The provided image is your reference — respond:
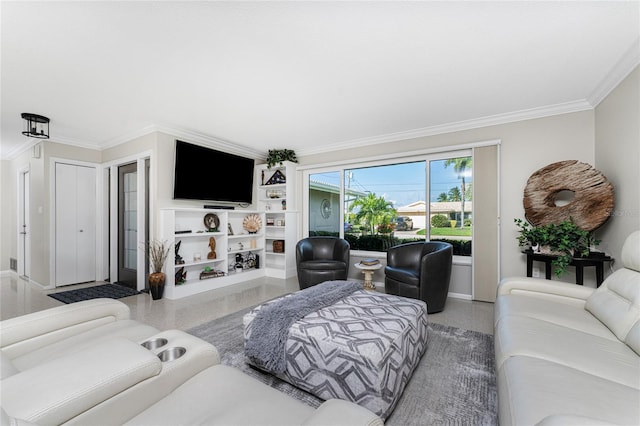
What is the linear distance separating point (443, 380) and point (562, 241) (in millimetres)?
2087

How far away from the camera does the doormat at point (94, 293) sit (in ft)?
12.5

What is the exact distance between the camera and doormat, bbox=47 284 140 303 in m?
3.81

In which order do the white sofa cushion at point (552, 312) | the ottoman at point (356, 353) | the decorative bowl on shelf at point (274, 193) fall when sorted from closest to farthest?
the ottoman at point (356, 353)
the white sofa cushion at point (552, 312)
the decorative bowl on shelf at point (274, 193)

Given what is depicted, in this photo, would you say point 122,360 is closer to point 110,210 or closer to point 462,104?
point 462,104

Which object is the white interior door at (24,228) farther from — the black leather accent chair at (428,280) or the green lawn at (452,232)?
the green lawn at (452,232)

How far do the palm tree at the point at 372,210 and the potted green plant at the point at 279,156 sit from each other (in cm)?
155

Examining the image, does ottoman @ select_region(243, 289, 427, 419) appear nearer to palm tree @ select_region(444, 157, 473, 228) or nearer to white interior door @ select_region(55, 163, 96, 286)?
palm tree @ select_region(444, 157, 473, 228)

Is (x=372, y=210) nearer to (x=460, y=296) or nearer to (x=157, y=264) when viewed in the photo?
(x=460, y=296)

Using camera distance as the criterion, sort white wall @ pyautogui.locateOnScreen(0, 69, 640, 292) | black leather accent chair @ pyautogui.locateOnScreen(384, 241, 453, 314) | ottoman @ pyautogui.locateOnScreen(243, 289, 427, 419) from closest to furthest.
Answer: ottoman @ pyautogui.locateOnScreen(243, 289, 427, 419)
white wall @ pyautogui.locateOnScreen(0, 69, 640, 292)
black leather accent chair @ pyautogui.locateOnScreen(384, 241, 453, 314)

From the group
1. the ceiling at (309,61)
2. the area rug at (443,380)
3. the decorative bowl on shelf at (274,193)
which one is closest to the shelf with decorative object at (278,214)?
the decorative bowl on shelf at (274,193)

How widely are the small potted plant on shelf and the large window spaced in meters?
2.56

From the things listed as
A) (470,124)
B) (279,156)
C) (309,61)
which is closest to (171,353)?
(309,61)

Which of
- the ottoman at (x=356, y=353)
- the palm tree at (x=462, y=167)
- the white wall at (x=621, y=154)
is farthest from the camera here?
the palm tree at (x=462, y=167)

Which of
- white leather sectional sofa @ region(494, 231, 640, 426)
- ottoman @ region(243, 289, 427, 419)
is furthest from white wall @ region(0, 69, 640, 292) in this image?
ottoman @ region(243, 289, 427, 419)
